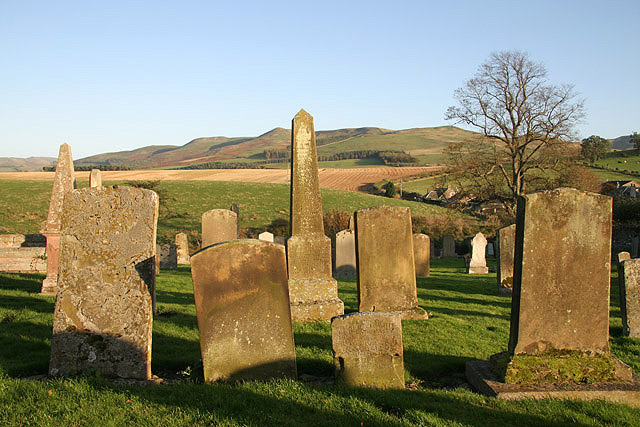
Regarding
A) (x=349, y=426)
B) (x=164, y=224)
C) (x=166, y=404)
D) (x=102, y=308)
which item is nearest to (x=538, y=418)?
(x=349, y=426)

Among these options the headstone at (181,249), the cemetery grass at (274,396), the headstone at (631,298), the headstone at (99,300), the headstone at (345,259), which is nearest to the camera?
the cemetery grass at (274,396)

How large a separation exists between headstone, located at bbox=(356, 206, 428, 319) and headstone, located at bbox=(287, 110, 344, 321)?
0.78 m

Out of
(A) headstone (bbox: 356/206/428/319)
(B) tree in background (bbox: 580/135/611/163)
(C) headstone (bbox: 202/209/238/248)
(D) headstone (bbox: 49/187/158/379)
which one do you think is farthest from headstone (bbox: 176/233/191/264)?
(B) tree in background (bbox: 580/135/611/163)

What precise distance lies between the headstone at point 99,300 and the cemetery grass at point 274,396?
0.97ft

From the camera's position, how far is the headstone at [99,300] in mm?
5008

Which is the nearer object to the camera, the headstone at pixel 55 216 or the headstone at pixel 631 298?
the headstone at pixel 631 298

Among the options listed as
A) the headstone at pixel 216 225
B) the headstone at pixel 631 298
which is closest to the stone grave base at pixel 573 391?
the headstone at pixel 631 298

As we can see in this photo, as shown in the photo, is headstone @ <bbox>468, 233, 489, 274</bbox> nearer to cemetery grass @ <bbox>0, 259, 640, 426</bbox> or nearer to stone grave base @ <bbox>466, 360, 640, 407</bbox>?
cemetery grass @ <bbox>0, 259, 640, 426</bbox>

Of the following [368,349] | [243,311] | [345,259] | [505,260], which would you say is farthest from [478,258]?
[243,311]

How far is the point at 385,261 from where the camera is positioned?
886cm

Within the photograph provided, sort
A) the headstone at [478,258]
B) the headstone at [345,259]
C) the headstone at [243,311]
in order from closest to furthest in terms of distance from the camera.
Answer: the headstone at [243,311]
the headstone at [345,259]
the headstone at [478,258]

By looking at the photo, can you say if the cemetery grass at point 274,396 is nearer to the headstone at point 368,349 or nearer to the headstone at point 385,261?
the headstone at point 368,349

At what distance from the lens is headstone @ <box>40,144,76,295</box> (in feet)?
34.1

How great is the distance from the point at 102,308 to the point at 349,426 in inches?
120
